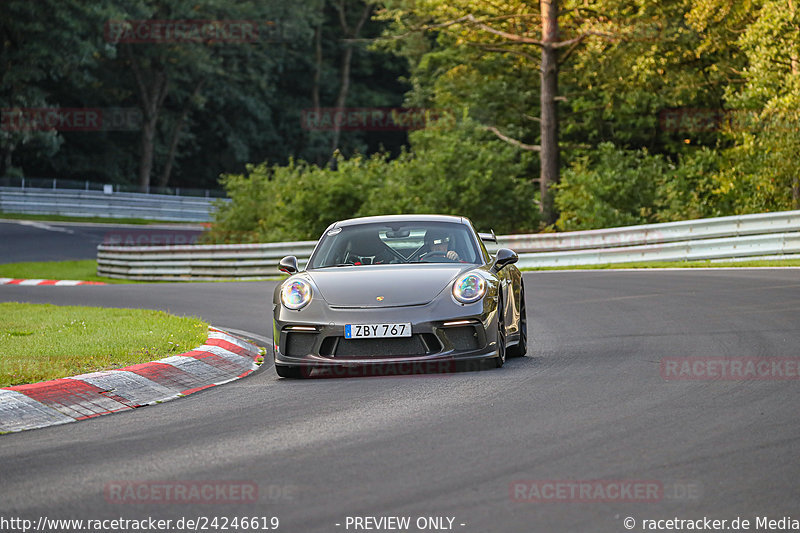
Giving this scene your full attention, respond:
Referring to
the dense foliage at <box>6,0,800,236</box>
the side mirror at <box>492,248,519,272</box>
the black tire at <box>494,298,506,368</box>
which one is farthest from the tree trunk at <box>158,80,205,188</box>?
the black tire at <box>494,298,506,368</box>

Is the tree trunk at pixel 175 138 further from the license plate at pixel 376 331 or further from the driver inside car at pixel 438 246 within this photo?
the license plate at pixel 376 331

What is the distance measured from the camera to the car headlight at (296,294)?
31.8 feet

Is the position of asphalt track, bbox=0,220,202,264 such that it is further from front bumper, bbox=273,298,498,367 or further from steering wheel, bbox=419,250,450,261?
front bumper, bbox=273,298,498,367

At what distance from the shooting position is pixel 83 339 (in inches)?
465

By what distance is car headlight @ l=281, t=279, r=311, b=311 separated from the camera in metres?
9.68

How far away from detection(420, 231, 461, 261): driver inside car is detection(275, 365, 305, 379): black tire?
1625 millimetres

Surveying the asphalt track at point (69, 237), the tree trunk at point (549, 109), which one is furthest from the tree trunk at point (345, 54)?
the tree trunk at point (549, 109)

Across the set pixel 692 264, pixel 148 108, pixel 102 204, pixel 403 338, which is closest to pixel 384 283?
pixel 403 338

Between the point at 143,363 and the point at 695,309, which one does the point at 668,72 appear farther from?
the point at 143,363

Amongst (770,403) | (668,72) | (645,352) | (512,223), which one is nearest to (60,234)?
(512,223)

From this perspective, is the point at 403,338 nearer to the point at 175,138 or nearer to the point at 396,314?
the point at 396,314

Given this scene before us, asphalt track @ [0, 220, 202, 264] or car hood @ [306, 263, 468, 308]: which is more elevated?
car hood @ [306, 263, 468, 308]

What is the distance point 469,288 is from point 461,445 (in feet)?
10.9

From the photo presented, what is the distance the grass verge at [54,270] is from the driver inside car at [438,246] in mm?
19653
